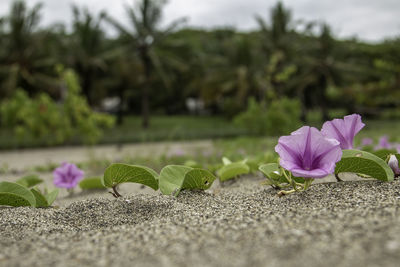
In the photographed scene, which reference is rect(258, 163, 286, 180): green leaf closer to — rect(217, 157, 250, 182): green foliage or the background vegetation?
rect(217, 157, 250, 182): green foliage

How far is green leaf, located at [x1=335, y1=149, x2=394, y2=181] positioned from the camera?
1.57 meters

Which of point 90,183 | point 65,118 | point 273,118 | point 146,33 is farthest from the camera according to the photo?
point 146,33

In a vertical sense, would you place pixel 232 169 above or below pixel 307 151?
below

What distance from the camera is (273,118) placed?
1079 centimetres

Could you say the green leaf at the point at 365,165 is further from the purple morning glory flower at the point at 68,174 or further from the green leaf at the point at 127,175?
the purple morning glory flower at the point at 68,174

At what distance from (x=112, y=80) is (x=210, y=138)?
10572mm

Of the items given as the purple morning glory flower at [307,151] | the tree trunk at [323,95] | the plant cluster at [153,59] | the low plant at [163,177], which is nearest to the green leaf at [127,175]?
the low plant at [163,177]

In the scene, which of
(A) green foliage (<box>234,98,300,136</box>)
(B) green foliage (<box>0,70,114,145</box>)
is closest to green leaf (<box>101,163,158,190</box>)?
(B) green foliage (<box>0,70,114,145</box>)

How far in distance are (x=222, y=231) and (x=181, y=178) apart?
700mm

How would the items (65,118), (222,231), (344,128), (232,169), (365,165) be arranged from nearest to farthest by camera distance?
(222,231)
(365,165)
(344,128)
(232,169)
(65,118)

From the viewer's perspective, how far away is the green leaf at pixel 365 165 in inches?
61.6

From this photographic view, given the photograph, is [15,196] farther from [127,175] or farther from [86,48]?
[86,48]

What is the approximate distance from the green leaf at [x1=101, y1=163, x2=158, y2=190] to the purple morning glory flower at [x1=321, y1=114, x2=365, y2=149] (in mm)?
754

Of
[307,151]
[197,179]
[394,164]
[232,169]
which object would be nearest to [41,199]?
[197,179]
